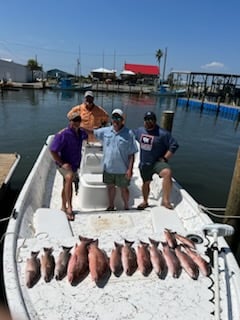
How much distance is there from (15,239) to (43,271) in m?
0.76

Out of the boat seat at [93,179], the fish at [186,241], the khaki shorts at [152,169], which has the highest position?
the khaki shorts at [152,169]

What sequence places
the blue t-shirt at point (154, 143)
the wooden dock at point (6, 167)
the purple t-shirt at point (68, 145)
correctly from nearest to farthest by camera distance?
the purple t-shirt at point (68, 145)
the blue t-shirt at point (154, 143)
the wooden dock at point (6, 167)

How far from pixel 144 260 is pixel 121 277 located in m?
0.34

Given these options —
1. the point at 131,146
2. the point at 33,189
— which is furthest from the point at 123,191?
the point at 33,189

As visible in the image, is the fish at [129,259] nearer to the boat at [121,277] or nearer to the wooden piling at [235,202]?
the boat at [121,277]

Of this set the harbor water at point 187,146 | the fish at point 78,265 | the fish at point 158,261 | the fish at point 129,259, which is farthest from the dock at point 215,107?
the fish at point 78,265

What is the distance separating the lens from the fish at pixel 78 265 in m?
2.87

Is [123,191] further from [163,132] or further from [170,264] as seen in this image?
[170,264]

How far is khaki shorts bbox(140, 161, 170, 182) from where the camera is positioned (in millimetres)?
4863

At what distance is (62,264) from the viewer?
3.00m

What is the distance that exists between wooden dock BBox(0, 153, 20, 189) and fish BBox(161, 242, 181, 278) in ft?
15.5

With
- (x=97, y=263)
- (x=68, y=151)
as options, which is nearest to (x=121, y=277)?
(x=97, y=263)

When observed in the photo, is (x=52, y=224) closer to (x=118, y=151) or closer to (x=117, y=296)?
(x=118, y=151)

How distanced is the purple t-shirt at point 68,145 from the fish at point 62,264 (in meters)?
1.73
